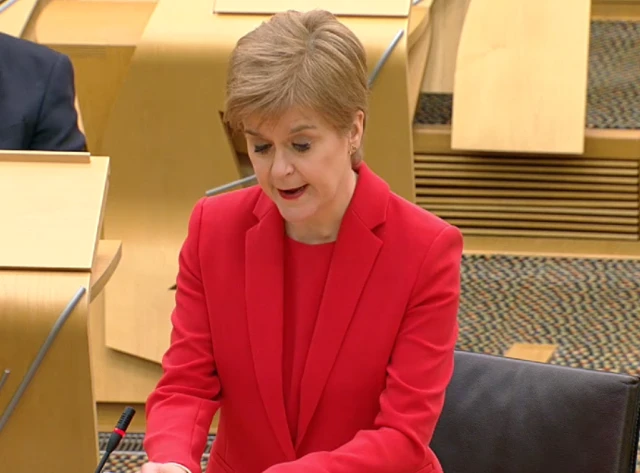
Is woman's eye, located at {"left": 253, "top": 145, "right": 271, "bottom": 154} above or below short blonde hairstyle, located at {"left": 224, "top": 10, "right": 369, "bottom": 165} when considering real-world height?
below

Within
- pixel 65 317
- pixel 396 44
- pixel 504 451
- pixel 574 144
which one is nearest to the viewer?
pixel 504 451

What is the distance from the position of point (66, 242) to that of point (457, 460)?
0.73 meters

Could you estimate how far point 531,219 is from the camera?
123 inches

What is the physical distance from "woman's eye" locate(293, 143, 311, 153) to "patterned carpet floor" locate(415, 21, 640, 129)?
217cm

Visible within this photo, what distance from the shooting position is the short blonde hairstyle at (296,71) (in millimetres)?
1043

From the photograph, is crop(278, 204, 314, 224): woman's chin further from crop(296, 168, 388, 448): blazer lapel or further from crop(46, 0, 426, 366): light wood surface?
crop(46, 0, 426, 366): light wood surface

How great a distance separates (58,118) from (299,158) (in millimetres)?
1374

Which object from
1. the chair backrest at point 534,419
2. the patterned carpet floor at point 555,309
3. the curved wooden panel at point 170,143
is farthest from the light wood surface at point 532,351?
the chair backrest at point 534,419

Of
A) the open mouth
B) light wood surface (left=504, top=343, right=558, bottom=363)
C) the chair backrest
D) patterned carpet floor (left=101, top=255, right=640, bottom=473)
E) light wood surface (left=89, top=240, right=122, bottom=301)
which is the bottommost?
light wood surface (left=504, top=343, right=558, bottom=363)

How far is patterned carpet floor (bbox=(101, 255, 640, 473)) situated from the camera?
255cm

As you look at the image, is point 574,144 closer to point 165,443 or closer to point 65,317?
point 65,317

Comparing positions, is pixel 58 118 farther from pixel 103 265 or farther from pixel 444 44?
pixel 444 44

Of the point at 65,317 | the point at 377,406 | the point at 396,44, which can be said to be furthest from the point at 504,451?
the point at 396,44

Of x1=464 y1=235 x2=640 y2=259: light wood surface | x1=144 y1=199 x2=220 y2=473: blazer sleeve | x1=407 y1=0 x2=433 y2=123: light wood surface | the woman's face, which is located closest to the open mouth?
the woman's face
